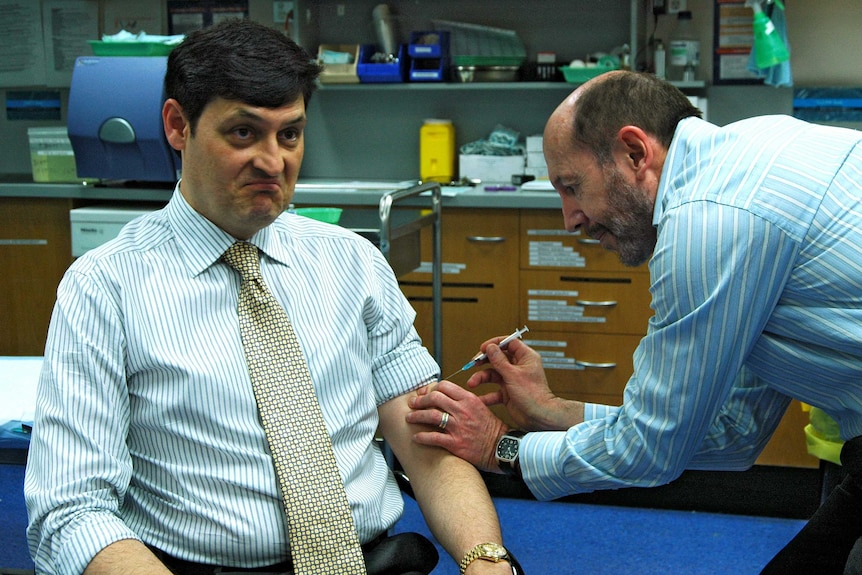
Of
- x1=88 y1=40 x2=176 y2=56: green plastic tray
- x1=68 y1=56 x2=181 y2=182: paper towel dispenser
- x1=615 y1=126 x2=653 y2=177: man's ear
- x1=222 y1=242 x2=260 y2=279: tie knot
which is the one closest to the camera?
x1=222 y1=242 x2=260 y2=279: tie knot

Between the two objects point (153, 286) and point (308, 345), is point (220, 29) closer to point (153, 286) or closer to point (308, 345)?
point (153, 286)

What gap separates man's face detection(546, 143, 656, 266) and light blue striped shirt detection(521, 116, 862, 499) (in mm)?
86

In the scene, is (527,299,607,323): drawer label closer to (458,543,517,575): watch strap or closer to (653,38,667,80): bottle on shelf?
(653,38,667,80): bottle on shelf

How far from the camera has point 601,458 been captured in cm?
155

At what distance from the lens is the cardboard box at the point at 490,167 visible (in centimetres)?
407

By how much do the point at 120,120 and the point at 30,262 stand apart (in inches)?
31.1

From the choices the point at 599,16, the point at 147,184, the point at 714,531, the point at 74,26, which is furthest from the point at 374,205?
the point at 74,26

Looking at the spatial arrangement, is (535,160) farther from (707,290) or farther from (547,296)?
(707,290)

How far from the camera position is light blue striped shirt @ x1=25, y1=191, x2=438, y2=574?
1285 millimetres

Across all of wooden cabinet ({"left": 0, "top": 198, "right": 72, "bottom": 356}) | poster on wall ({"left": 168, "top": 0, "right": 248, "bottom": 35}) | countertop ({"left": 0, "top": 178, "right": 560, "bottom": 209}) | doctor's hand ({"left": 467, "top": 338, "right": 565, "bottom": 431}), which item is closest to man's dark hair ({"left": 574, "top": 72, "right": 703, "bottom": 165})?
doctor's hand ({"left": 467, "top": 338, "right": 565, "bottom": 431})

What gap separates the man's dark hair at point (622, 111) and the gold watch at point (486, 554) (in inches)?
26.0

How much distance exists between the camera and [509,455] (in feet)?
5.39

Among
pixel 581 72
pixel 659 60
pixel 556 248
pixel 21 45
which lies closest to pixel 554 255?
pixel 556 248

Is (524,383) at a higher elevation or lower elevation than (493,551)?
higher
